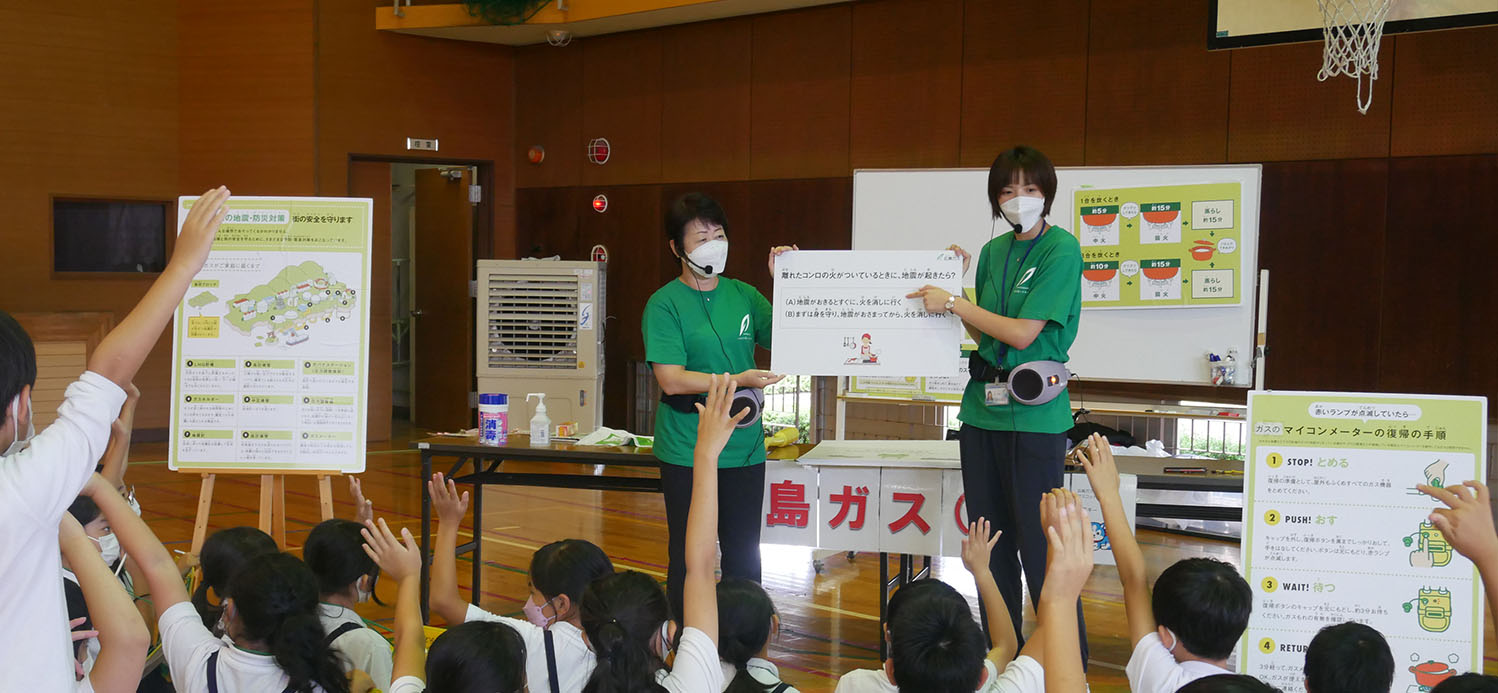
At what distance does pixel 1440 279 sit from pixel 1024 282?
381 centimetres

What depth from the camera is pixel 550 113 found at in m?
8.86

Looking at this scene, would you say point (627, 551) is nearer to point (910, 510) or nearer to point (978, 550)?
point (910, 510)

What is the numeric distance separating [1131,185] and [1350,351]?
1613 mm

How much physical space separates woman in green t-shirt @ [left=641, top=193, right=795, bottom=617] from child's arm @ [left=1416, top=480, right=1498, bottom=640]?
171cm

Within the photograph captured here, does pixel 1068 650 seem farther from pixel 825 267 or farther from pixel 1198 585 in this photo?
pixel 825 267

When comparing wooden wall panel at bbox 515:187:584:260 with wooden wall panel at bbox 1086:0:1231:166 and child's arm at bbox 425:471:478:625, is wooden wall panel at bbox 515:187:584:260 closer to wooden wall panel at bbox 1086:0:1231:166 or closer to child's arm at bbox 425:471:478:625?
wooden wall panel at bbox 1086:0:1231:166

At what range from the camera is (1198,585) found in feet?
6.90

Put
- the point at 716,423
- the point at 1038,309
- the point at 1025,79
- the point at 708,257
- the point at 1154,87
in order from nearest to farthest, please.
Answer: the point at 716,423
the point at 1038,309
the point at 708,257
the point at 1154,87
the point at 1025,79

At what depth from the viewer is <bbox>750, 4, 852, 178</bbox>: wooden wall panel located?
294 inches

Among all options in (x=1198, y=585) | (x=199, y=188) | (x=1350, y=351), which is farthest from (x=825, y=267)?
(x=199, y=188)

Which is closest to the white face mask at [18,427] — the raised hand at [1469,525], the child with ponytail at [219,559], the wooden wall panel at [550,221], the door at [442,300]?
the child with ponytail at [219,559]

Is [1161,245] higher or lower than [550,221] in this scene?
lower

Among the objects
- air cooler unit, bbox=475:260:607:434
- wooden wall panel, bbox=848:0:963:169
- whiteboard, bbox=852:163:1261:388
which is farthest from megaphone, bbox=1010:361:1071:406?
air cooler unit, bbox=475:260:607:434

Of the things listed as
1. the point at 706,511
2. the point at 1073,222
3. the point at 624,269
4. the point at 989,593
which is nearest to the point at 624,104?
the point at 624,269
